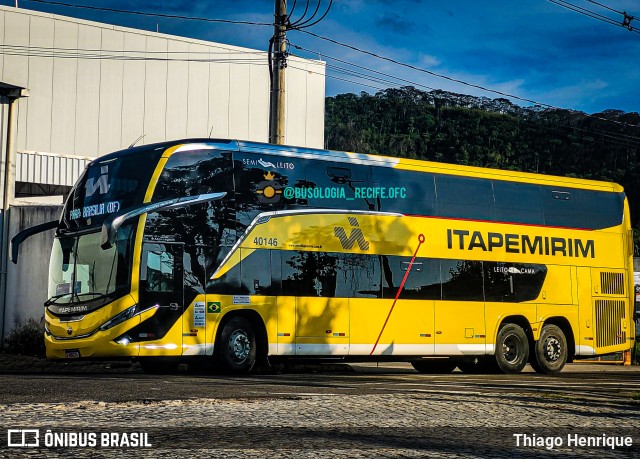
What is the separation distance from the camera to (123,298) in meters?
17.1

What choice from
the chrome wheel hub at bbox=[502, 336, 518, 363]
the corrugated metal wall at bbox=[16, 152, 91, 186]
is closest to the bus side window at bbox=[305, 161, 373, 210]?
the chrome wheel hub at bbox=[502, 336, 518, 363]

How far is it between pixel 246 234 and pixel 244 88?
28.9m

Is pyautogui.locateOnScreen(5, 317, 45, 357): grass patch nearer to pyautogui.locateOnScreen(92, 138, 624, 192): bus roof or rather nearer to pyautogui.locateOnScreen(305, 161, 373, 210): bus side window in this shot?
pyautogui.locateOnScreen(92, 138, 624, 192): bus roof

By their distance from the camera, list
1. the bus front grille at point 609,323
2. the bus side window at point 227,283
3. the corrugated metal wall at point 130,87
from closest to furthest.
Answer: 1. the bus side window at point 227,283
2. the bus front grille at point 609,323
3. the corrugated metal wall at point 130,87

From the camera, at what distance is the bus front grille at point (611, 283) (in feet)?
77.5

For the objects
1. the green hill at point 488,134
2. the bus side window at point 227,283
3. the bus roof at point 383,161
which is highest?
the green hill at point 488,134

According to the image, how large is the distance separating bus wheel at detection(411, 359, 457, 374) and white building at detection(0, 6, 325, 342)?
1842 cm

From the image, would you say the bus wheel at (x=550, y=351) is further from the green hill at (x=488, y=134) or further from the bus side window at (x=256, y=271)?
the green hill at (x=488, y=134)

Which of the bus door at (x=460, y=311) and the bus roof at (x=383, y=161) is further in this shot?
the bus door at (x=460, y=311)

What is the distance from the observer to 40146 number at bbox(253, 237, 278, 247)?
1842cm

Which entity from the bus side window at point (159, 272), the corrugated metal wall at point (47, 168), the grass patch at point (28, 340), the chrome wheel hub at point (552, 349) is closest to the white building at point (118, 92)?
the corrugated metal wall at point (47, 168)

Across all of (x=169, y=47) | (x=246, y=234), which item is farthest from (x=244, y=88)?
A: (x=246, y=234)

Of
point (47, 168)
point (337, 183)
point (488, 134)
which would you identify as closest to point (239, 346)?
point (337, 183)

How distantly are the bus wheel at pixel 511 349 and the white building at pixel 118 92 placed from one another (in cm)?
2046
